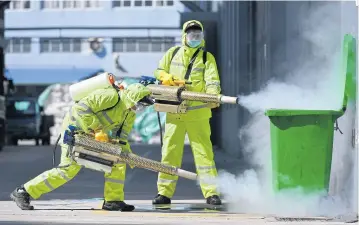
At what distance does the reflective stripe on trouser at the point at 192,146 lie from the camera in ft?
31.8

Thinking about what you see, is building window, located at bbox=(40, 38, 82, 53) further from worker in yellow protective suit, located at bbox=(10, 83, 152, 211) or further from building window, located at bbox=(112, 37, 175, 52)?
worker in yellow protective suit, located at bbox=(10, 83, 152, 211)

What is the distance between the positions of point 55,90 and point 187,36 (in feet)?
128

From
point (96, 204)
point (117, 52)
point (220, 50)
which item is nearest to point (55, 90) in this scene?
point (117, 52)

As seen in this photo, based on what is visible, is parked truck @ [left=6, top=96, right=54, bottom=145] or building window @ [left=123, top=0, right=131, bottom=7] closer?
parked truck @ [left=6, top=96, right=54, bottom=145]

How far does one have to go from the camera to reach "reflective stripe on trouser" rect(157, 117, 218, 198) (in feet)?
31.8

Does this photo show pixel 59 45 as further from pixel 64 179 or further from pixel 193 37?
pixel 64 179

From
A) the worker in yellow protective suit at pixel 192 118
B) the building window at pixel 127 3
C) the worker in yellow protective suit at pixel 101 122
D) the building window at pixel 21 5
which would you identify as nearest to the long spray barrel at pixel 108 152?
the worker in yellow protective suit at pixel 101 122

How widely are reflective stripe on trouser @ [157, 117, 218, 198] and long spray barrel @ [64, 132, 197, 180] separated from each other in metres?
0.86

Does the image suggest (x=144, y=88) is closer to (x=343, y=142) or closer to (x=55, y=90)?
(x=343, y=142)

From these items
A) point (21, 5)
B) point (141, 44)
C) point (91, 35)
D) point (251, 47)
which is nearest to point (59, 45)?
point (91, 35)

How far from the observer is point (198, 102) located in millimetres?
9672

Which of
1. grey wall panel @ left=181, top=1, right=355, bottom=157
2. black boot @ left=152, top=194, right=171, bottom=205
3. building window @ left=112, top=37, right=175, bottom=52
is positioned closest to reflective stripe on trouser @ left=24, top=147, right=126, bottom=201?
black boot @ left=152, top=194, right=171, bottom=205

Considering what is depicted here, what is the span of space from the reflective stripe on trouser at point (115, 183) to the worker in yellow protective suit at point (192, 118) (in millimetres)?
714

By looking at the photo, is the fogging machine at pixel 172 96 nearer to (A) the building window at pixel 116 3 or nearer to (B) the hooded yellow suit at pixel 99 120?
(B) the hooded yellow suit at pixel 99 120
